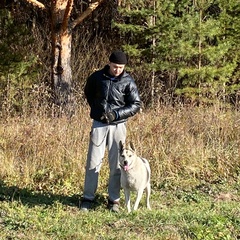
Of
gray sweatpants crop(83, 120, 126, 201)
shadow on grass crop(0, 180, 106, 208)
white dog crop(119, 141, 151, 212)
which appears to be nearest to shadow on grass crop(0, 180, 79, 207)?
shadow on grass crop(0, 180, 106, 208)

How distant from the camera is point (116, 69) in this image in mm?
5859

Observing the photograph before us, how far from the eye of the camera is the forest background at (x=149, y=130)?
5.51 m

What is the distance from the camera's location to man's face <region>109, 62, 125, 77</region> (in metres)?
5.82

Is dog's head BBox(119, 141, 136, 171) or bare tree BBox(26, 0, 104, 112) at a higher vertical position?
bare tree BBox(26, 0, 104, 112)

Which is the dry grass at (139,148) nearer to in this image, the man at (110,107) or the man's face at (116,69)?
the man at (110,107)

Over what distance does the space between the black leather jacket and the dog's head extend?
32 cm

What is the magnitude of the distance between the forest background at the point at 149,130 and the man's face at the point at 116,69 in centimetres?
166

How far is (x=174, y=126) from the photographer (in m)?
8.71

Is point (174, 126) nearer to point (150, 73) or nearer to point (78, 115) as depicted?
point (78, 115)

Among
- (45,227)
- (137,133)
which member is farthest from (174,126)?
(45,227)

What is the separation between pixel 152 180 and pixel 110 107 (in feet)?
6.75

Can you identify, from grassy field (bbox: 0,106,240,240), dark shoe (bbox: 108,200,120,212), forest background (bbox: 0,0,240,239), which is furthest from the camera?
dark shoe (bbox: 108,200,120,212)

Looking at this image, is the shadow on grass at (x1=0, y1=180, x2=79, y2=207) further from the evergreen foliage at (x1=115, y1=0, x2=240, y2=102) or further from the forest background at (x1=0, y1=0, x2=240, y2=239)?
the evergreen foliage at (x1=115, y1=0, x2=240, y2=102)

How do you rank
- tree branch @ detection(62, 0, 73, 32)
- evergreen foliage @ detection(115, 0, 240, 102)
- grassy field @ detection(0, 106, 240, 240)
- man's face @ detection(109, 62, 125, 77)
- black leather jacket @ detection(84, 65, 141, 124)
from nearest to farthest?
1. grassy field @ detection(0, 106, 240, 240)
2. man's face @ detection(109, 62, 125, 77)
3. black leather jacket @ detection(84, 65, 141, 124)
4. tree branch @ detection(62, 0, 73, 32)
5. evergreen foliage @ detection(115, 0, 240, 102)
